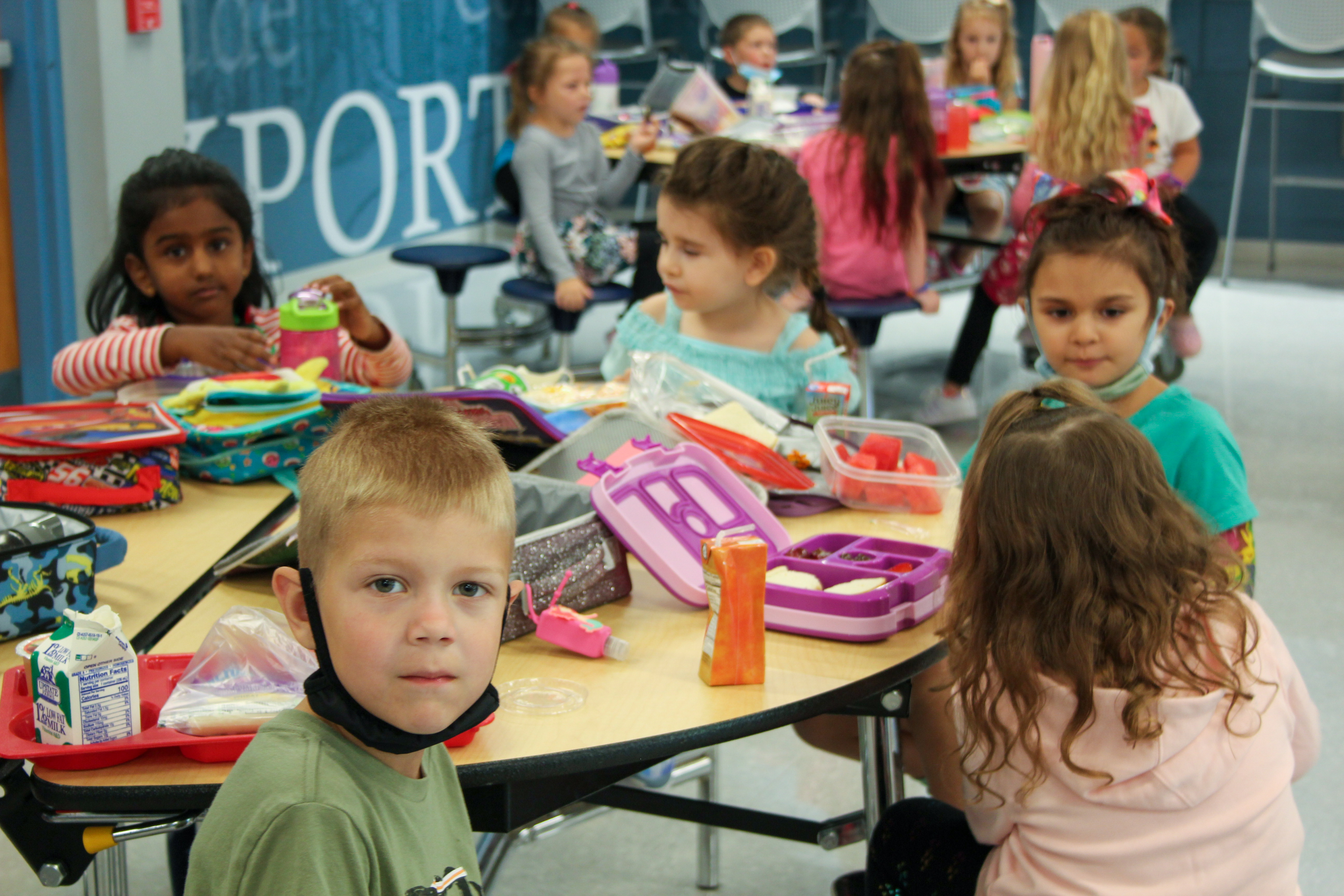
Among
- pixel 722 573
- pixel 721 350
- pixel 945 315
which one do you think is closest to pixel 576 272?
pixel 721 350

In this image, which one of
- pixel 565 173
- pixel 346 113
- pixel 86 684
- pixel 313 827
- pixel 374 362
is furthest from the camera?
pixel 346 113

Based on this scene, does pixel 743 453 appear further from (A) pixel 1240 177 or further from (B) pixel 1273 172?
(B) pixel 1273 172

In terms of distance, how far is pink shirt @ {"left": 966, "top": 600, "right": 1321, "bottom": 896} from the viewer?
130 cm

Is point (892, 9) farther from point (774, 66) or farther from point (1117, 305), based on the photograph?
point (1117, 305)

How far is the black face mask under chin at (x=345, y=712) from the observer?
95 cm

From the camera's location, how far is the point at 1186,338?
15.1 feet

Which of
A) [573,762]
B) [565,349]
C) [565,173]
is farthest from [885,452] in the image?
[565,173]

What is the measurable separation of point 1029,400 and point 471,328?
3.87 meters

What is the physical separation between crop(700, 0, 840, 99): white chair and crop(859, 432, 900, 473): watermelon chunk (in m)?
5.82

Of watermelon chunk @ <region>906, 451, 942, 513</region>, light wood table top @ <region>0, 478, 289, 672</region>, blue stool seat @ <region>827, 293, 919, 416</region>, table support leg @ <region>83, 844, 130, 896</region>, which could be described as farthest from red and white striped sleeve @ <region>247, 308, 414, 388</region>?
blue stool seat @ <region>827, 293, 919, 416</region>

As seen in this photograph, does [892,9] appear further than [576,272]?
Yes

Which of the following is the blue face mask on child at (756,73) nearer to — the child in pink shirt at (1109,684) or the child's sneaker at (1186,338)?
the child's sneaker at (1186,338)

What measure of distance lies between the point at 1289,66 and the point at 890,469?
17.0ft

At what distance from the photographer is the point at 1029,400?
1.52m
